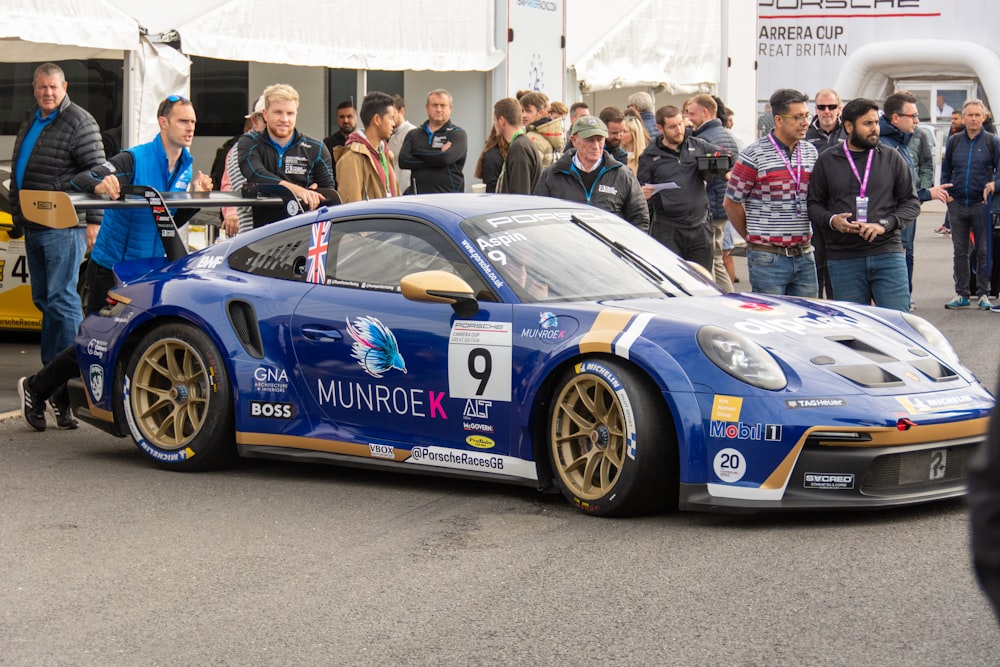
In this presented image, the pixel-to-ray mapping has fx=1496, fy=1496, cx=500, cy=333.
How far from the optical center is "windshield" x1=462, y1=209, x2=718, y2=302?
6215 mm

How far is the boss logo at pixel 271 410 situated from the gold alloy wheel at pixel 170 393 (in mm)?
272

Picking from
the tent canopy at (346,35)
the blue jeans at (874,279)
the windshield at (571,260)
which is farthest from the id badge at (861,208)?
the tent canopy at (346,35)

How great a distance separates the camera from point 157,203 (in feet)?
25.8

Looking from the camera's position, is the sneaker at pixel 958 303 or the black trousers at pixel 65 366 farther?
the sneaker at pixel 958 303

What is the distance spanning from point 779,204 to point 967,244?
19.9ft

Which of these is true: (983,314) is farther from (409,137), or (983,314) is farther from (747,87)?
(747,87)

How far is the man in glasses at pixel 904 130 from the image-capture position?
40.5 feet

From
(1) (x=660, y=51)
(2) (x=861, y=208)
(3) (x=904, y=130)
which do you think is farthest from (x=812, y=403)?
(1) (x=660, y=51)

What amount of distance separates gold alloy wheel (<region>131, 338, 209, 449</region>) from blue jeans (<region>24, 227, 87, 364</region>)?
2262 millimetres

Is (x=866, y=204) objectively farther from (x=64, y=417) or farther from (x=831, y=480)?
(x=64, y=417)

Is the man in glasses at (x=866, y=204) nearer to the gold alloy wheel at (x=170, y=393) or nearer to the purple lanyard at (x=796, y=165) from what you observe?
the purple lanyard at (x=796, y=165)

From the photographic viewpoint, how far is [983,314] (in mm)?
13609

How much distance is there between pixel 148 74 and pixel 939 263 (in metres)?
11.7

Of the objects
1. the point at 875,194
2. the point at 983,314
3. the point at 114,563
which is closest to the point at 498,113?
the point at 875,194
